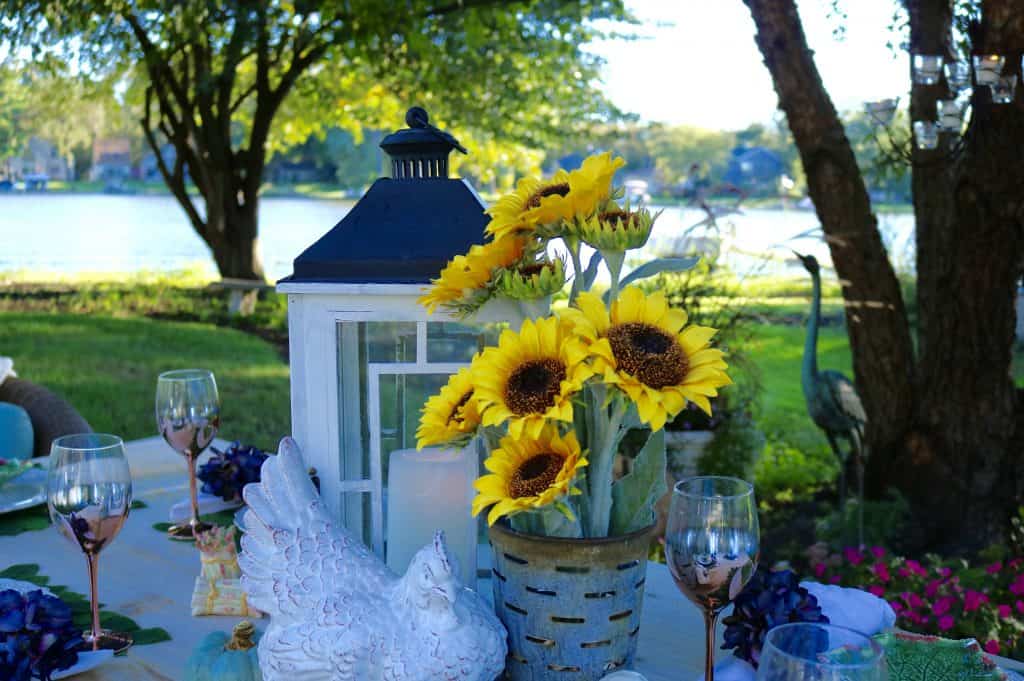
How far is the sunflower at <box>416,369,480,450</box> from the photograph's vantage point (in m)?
0.96

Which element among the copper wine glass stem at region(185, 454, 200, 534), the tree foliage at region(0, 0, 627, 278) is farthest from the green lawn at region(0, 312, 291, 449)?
the copper wine glass stem at region(185, 454, 200, 534)

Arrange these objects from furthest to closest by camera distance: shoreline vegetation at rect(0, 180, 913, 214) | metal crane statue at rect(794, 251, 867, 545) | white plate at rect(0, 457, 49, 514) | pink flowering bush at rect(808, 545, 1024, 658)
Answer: shoreline vegetation at rect(0, 180, 913, 214) → metal crane statue at rect(794, 251, 867, 545) → pink flowering bush at rect(808, 545, 1024, 658) → white plate at rect(0, 457, 49, 514)

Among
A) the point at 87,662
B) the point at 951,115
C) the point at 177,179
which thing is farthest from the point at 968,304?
the point at 177,179

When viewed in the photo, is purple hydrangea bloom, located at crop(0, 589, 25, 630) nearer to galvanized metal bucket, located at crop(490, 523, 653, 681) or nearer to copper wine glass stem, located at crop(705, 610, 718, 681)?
galvanized metal bucket, located at crop(490, 523, 653, 681)

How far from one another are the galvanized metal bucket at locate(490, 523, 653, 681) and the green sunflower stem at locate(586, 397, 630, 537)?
1.3 inches

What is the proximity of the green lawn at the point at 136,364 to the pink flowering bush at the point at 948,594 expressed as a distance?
298 cm

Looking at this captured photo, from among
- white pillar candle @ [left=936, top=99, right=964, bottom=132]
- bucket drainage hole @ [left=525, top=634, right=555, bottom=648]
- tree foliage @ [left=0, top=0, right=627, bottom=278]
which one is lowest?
bucket drainage hole @ [left=525, top=634, right=555, bottom=648]

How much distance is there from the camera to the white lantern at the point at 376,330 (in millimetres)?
1149

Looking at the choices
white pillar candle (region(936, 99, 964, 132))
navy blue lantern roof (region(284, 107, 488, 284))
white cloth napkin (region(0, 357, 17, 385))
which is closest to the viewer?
navy blue lantern roof (region(284, 107, 488, 284))

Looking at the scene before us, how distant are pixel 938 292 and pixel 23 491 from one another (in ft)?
9.67

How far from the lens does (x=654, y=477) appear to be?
0.99 metres

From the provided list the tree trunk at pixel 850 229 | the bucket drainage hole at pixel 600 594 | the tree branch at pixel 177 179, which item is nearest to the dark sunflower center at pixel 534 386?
the bucket drainage hole at pixel 600 594

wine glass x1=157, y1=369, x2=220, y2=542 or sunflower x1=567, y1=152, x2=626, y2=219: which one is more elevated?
sunflower x1=567, y1=152, x2=626, y2=219

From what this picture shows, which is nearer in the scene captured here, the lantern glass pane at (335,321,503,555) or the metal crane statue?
the lantern glass pane at (335,321,503,555)
